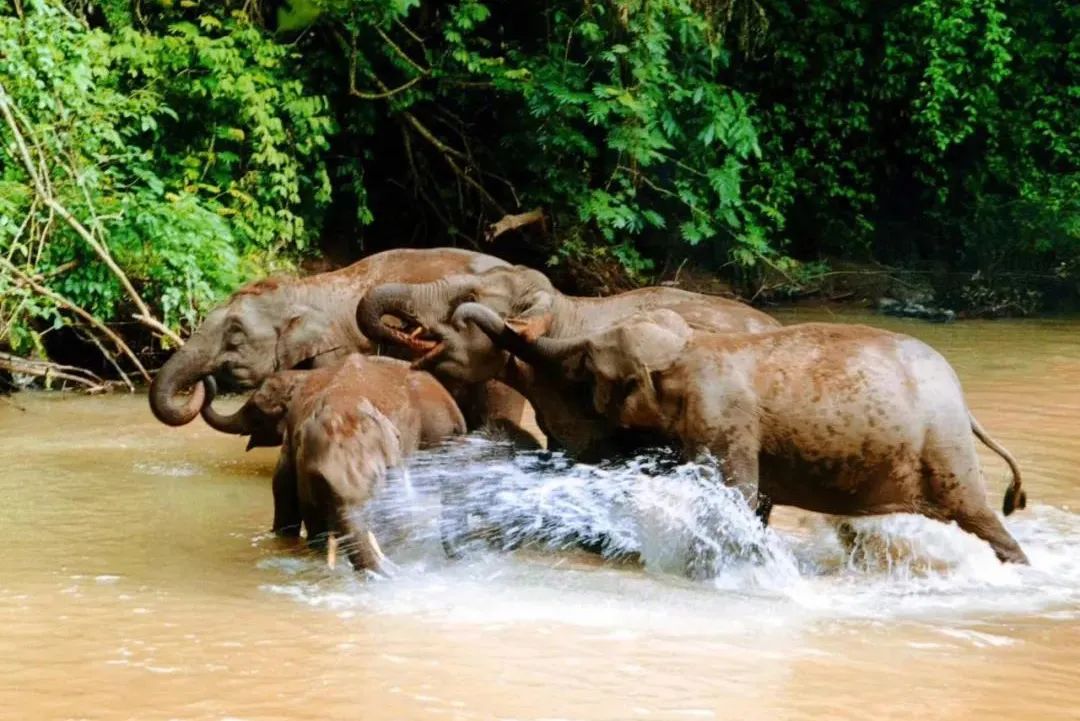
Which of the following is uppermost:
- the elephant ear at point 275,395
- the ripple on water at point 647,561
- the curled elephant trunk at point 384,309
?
the curled elephant trunk at point 384,309

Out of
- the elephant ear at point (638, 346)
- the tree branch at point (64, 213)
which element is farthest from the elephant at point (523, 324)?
the tree branch at point (64, 213)

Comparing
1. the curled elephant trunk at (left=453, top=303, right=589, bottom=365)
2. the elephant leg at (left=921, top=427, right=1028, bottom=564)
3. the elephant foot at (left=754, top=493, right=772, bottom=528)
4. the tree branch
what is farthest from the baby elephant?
the tree branch

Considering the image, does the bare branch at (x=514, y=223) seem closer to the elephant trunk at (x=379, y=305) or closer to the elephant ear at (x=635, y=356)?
the elephant trunk at (x=379, y=305)

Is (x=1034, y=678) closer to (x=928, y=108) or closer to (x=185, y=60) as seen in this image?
(x=185, y=60)

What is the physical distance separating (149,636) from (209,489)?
10.3ft

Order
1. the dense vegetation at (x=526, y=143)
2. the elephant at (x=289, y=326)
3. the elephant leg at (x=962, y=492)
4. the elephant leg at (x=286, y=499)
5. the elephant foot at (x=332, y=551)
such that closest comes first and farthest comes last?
the elephant foot at (x=332, y=551) → the elephant leg at (x=962, y=492) → the elephant leg at (x=286, y=499) → the elephant at (x=289, y=326) → the dense vegetation at (x=526, y=143)

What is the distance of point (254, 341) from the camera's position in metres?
9.09

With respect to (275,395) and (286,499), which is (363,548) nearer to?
(286,499)

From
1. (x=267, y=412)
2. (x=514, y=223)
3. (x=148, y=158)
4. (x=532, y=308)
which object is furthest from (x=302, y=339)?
(x=514, y=223)

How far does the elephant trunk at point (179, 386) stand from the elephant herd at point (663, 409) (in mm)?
882

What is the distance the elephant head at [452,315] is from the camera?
759cm

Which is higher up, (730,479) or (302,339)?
(302,339)

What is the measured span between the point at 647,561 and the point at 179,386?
317cm

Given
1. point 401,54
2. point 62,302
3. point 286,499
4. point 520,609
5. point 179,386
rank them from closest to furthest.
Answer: point 520,609 < point 286,499 < point 179,386 < point 62,302 < point 401,54
